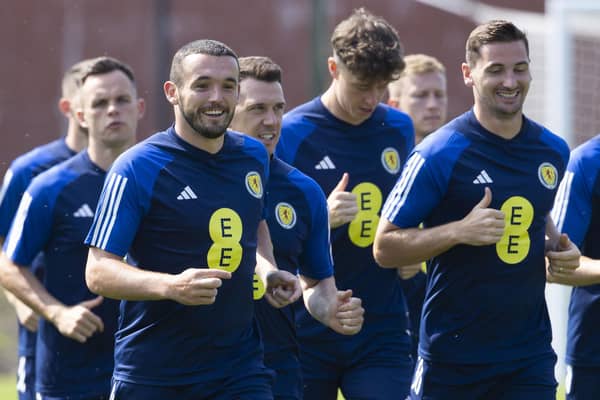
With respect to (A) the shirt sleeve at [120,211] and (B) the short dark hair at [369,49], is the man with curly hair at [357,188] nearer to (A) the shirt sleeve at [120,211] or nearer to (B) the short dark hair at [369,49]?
(B) the short dark hair at [369,49]

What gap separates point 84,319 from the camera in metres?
6.66

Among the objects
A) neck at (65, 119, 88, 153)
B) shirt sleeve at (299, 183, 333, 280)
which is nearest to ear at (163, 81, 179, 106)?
shirt sleeve at (299, 183, 333, 280)

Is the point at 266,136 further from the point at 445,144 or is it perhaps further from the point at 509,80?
the point at 509,80

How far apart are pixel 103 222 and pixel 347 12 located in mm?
17318

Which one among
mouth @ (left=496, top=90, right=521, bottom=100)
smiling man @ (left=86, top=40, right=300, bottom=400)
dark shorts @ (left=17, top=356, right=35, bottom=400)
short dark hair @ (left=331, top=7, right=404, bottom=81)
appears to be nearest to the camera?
Result: smiling man @ (left=86, top=40, right=300, bottom=400)

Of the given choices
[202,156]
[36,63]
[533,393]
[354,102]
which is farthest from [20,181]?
[36,63]

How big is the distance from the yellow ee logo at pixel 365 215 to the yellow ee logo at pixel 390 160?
0.44 feet

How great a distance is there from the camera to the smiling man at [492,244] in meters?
5.88

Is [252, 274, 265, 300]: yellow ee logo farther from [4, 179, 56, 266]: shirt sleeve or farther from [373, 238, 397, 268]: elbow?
[4, 179, 56, 266]: shirt sleeve

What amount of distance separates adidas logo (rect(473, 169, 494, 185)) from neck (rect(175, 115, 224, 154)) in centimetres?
119

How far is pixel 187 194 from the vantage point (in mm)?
5387

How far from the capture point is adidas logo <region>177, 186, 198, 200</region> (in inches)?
212

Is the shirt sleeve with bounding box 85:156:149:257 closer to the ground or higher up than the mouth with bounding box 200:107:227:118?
closer to the ground

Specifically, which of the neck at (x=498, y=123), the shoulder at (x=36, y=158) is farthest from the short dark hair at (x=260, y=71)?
the shoulder at (x=36, y=158)
